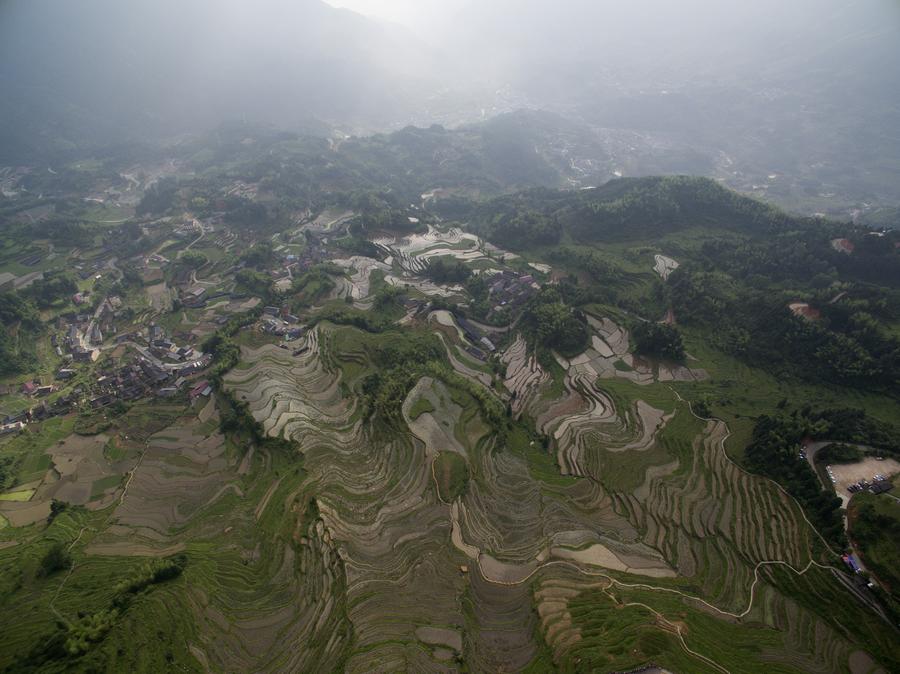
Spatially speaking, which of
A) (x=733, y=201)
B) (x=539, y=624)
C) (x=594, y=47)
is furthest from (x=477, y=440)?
(x=594, y=47)

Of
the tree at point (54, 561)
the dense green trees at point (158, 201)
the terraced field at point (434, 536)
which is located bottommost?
the dense green trees at point (158, 201)

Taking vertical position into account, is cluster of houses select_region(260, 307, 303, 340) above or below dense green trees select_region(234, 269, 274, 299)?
above

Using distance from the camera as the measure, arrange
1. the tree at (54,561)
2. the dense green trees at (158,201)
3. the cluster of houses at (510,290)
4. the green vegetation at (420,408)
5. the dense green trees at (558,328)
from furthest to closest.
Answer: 1. the dense green trees at (158,201)
2. the cluster of houses at (510,290)
3. the dense green trees at (558,328)
4. the green vegetation at (420,408)
5. the tree at (54,561)

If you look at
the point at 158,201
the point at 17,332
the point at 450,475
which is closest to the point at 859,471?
the point at 450,475

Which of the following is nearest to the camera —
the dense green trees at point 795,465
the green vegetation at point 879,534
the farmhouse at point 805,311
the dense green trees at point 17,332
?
the green vegetation at point 879,534

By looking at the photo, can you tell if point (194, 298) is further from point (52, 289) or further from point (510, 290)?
point (510, 290)

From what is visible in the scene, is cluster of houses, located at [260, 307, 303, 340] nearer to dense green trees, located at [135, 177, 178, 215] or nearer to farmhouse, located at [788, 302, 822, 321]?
farmhouse, located at [788, 302, 822, 321]

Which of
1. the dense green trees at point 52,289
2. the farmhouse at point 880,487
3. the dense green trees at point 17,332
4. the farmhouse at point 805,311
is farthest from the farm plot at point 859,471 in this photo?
the dense green trees at point 52,289

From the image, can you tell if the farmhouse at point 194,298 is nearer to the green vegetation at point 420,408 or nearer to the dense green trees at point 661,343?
the green vegetation at point 420,408

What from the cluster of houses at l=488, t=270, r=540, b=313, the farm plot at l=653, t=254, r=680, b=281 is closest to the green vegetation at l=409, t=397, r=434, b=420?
the cluster of houses at l=488, t=270, r=540, b=313

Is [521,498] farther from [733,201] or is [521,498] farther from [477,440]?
[733,201]

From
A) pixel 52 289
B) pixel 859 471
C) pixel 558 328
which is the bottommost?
pixel 52 289
